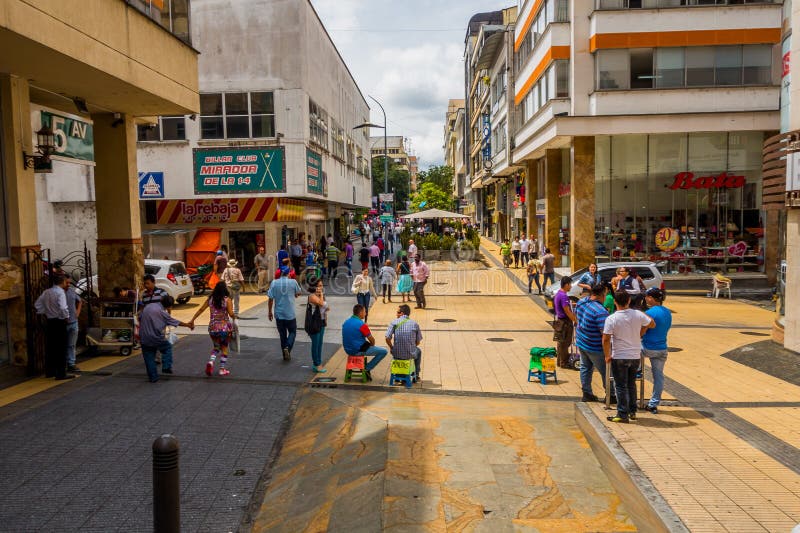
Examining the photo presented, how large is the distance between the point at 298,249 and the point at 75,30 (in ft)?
55.4

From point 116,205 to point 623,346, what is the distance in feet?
35.7

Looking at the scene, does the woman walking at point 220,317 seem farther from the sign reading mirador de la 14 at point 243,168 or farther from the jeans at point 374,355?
the sign reading mirador de la 14 at point 243,168

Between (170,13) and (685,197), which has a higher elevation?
(170,13)

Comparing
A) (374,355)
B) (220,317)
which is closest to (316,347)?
(374,355)

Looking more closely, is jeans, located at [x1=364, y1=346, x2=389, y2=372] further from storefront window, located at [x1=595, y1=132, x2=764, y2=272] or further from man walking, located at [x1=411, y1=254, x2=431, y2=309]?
storefront window, located at [x1=595, y1=132, x2=764, y2=272]

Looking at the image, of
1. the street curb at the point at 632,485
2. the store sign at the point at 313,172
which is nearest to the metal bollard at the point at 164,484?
the street curb at the point at 632,485

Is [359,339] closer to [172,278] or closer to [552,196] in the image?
[172,278]

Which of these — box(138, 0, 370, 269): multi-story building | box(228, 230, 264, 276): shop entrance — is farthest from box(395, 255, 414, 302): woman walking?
box(228, 230, 264, 276): shop entrance

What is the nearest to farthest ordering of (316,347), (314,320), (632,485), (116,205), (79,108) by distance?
(632,485) < (314,320) < (316,347) < (79,108) < (116,205)

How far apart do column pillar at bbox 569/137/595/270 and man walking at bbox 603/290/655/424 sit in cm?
1793

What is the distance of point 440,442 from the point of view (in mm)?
7473

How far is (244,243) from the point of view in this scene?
86.8 ft

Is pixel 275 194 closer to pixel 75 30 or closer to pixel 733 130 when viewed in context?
pixel 75 30

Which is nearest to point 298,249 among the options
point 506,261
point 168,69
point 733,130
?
point 506,261
